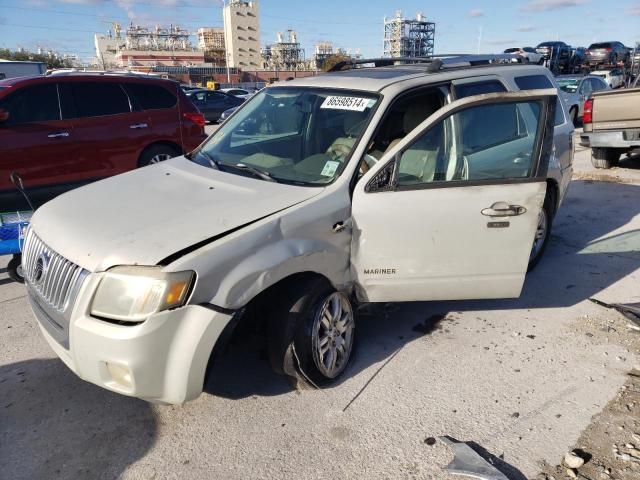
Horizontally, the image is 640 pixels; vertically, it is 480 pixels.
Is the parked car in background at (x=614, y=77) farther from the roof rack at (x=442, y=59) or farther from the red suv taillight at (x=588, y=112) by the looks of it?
the roof rack at (x=442, y=59)

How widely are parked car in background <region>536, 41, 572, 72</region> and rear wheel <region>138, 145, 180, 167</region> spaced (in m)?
28.6

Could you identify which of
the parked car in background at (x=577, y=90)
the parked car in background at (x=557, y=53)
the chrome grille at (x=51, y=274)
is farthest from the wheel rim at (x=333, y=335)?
the parked car in background at (x=557, y=53)

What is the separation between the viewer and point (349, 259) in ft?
9.98

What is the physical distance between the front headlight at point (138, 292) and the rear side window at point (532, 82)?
3.68 metres

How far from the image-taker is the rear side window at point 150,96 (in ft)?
23.4

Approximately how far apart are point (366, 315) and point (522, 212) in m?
1.44

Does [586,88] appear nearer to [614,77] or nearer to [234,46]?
[614,77]

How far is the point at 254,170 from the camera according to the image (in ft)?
10.7

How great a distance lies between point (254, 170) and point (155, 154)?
14.9ft

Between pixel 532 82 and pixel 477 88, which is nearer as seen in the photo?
pixel 477 88

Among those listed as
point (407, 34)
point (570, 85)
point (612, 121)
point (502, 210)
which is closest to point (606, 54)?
point (570, 85)

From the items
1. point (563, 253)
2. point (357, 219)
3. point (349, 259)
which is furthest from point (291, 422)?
point (563, 253)

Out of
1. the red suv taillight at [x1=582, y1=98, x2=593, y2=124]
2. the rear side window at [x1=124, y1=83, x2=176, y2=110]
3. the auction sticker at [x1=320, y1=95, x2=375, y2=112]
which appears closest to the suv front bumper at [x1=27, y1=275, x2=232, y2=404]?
the auction sticker at [x1=320, y1=95, x2=375, y2=112]

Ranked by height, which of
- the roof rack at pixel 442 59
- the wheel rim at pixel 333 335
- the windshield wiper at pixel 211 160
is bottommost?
the wheel rim at pixel 333 335
